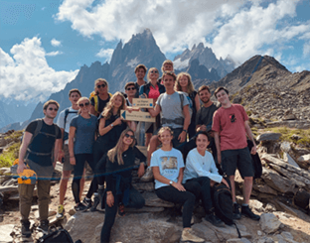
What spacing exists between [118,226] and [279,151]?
720cm

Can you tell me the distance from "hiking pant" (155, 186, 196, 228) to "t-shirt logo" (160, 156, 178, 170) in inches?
17.4

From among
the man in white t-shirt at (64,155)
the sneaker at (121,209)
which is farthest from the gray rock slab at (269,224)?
the man in white t-shirt at (64,155)

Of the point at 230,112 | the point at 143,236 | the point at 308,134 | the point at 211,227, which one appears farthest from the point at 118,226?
the point at 308,134

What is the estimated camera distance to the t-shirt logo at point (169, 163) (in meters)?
4.15

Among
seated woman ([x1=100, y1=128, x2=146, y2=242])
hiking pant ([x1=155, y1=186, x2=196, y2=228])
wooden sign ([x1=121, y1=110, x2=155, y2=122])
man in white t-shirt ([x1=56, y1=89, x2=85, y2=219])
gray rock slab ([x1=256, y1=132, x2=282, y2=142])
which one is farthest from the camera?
gray rock slab ([x1=256, y1=132, x2=282, y2=142])

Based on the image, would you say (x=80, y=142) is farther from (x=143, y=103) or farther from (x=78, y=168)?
(x=143, y=103)

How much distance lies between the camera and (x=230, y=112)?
15.4 feet

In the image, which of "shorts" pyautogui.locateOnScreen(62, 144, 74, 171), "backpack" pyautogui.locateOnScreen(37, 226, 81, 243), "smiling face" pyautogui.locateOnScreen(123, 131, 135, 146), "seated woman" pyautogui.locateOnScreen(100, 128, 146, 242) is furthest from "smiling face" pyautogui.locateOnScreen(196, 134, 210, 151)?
"shorts" pyautogui.locateOnScreen(62, 144, 74, 171)

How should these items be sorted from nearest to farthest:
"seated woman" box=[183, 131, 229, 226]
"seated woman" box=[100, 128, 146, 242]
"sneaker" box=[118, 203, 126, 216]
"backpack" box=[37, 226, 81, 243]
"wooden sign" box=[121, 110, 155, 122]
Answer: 1. "backpack" box=[37, 226, 81, 243]
2. "seated woman" box=[100, 128, 146, 242]
3. "seated woman" box=[183, 131, 229, 226]
4. "sneaker" box=[118, 203, 126, 216]
5. "wooden sign" box=[121, 110, 155, 122]

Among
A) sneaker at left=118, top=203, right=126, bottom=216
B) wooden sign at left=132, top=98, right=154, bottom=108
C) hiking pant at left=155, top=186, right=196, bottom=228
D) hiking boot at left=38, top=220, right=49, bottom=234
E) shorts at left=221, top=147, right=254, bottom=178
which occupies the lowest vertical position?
hiking boot at left=38, top=220, right=49, bottom=234

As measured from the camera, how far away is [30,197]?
14.4 feet

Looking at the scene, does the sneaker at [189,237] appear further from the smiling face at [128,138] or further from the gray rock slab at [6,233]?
the gray rock slab at [6,233]

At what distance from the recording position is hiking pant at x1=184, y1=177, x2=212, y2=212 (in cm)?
395

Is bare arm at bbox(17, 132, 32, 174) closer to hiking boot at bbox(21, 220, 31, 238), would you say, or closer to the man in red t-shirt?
hiking boot at bbox(21, 220, 31, 238)
